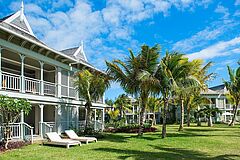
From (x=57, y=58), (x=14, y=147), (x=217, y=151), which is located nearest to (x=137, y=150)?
(x=217, y=151)

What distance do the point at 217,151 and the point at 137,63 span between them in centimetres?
839

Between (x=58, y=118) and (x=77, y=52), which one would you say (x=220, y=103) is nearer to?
(x=77, y=52)

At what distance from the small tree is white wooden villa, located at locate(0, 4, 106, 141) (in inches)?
53.4

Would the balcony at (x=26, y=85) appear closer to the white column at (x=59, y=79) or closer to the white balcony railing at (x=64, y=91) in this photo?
the white column at (x=59, y=79)

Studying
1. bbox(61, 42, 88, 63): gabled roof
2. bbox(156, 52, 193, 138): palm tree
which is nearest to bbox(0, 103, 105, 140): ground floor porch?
bbox(61, 42, 88, 63): gabled roof

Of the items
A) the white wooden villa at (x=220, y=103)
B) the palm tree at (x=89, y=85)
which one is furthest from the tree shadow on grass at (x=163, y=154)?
the white wooden villa at (x=220, y=103)

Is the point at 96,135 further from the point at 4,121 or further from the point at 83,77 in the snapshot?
the point at 4,121

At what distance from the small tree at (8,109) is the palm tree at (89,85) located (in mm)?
6548

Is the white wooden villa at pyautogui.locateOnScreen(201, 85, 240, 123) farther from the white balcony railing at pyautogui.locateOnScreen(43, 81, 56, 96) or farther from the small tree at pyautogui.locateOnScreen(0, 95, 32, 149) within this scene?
the small tree at pyautogui.locateOnScreen(0, 95, 32, 149)

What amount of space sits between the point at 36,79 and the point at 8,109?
6665 mm

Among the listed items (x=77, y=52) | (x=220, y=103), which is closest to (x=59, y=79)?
(x=77, y=52)

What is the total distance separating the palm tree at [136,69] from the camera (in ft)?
63.9

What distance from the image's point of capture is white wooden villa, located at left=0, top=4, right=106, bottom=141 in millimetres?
16219

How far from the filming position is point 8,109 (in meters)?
13.4
